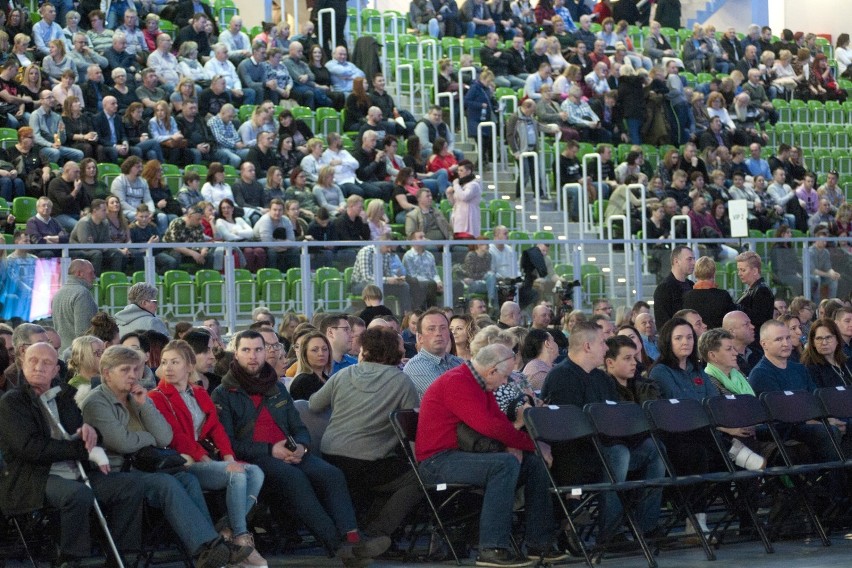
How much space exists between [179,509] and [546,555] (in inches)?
82.5

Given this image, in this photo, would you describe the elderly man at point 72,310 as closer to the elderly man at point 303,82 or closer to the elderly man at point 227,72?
the elderly man at point 227,72

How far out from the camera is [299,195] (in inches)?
670

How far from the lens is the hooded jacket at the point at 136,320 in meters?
11.4

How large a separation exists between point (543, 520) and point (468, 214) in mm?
8826

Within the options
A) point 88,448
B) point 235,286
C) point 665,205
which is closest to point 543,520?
point 88,448

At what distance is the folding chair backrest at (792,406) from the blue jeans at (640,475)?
1.00 m

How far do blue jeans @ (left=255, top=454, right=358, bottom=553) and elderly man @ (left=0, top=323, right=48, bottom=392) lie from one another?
4.51 ft

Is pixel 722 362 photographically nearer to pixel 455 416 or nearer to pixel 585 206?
pixel 455 416

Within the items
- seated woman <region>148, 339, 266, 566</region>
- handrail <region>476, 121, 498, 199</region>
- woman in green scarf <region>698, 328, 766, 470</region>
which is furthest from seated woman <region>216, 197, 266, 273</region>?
seated woman <region>148, 339, 266, 566</region>

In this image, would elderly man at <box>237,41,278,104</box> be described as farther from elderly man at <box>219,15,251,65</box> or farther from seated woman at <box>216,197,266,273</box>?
seated woman at <box>216,197,266,273</box>

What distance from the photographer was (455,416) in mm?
8844

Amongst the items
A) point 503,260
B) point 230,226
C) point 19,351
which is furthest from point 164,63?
point 19,351

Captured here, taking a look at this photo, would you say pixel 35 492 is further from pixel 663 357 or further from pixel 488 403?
pixel 663 357

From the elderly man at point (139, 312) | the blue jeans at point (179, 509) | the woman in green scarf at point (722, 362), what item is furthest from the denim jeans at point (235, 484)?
the woman in green scarf at point (722, 362)
